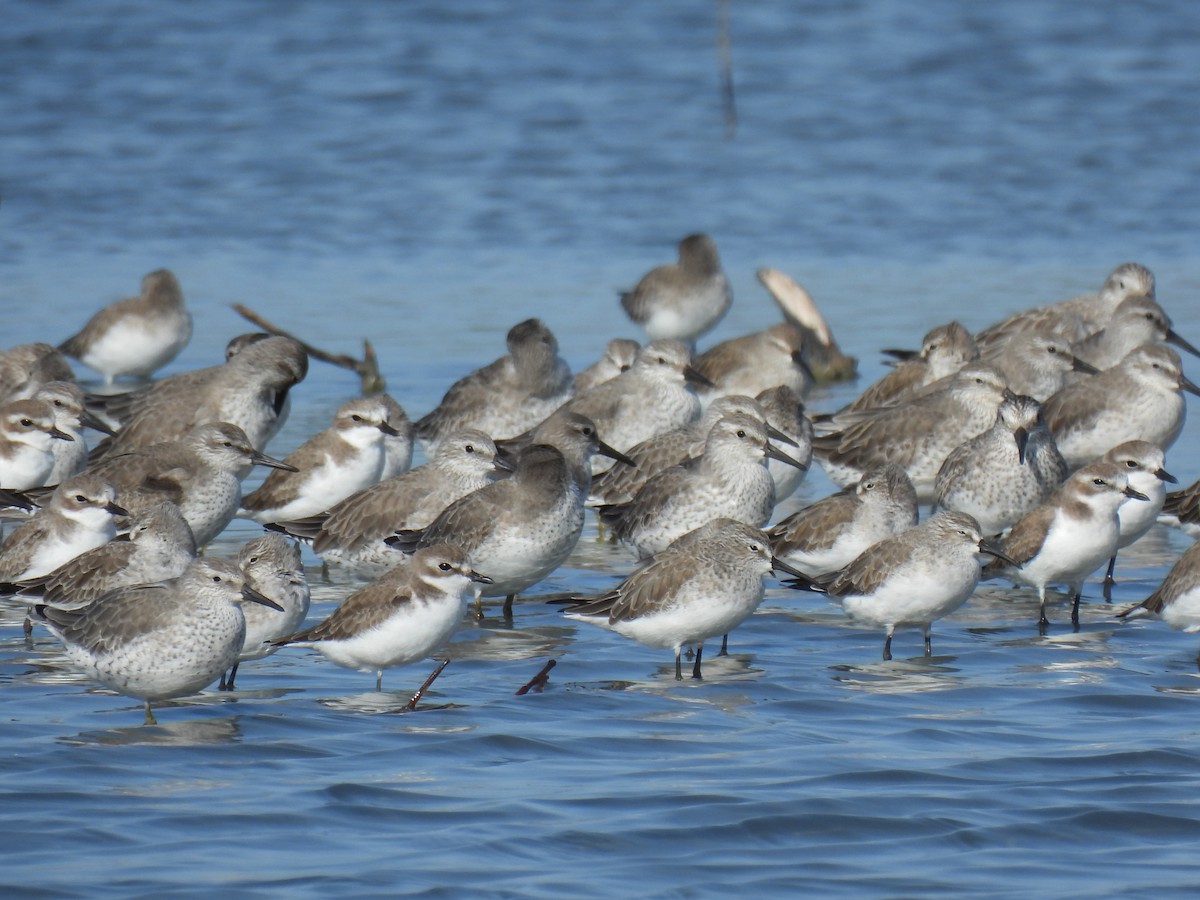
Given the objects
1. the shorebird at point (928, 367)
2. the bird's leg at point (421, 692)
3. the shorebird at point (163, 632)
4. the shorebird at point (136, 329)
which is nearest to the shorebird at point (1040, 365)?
the shorebird at point (928, 367)

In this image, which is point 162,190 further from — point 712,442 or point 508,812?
point 508,812

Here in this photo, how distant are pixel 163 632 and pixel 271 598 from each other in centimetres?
108

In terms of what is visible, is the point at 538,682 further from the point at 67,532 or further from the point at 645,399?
the point at 645,399

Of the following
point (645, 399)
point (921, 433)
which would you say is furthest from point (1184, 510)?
point (645, 399)

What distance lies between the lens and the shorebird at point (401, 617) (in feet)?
33.0

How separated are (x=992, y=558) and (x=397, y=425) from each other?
14.6 ft

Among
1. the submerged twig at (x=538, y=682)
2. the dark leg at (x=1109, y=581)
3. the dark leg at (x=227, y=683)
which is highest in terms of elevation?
the submerged twig at (x=538, y=682)

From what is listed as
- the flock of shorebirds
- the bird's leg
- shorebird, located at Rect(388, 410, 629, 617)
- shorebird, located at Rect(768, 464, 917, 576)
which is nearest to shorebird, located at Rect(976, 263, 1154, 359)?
the flock of shorebirds

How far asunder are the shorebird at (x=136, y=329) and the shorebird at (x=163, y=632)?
961 cm

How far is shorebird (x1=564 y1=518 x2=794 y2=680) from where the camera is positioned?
1041 cm

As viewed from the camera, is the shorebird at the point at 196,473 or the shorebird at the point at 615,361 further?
the shorebird at the point at 615,361

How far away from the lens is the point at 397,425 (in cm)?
1446

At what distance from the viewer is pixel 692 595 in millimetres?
10383

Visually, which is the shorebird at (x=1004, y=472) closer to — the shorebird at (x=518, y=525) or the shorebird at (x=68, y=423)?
the shorebird at (x=518, y=525)
